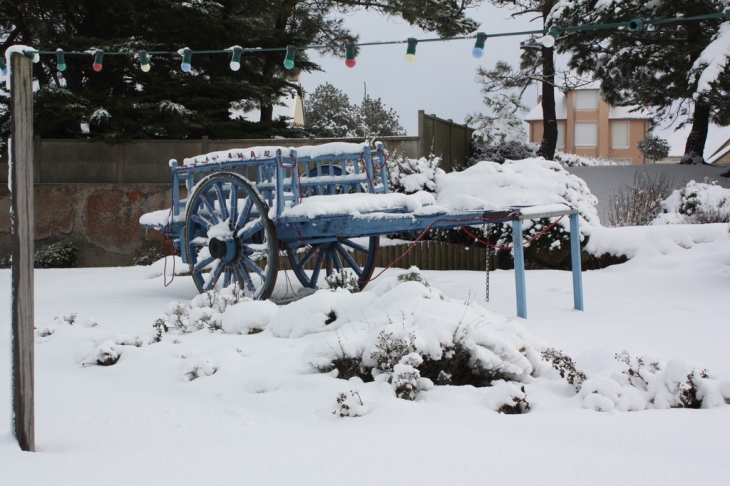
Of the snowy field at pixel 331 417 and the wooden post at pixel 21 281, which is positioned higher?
the wooden post at pixel 21 281

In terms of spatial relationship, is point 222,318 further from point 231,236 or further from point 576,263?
point 576,263

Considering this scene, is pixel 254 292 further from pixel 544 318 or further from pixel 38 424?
pixel 38 424

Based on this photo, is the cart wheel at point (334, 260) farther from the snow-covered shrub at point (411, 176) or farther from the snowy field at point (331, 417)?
the snow-covered shrub at point (411, 176)

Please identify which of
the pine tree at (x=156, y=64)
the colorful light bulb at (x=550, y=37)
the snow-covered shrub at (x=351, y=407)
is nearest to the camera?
the snow-covered shrub at (x=351, y=407)

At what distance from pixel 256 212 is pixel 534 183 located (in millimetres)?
4705

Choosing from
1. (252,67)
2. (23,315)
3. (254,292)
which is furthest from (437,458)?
(252,67)

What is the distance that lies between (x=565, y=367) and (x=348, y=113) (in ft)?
85.3

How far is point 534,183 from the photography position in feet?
32.0

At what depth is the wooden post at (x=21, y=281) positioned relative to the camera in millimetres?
2523

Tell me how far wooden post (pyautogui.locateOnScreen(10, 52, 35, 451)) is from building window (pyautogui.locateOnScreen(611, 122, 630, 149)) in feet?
129

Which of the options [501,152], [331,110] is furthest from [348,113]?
[501,152]

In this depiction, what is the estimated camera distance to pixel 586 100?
3859 cm

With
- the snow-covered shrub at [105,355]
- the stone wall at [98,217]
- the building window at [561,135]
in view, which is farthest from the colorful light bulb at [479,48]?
the building window at [561,135]

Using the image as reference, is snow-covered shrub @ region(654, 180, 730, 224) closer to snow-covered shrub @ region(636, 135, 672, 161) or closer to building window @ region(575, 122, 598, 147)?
snow-covered shrub @ region(636, 135, 672, 161)
